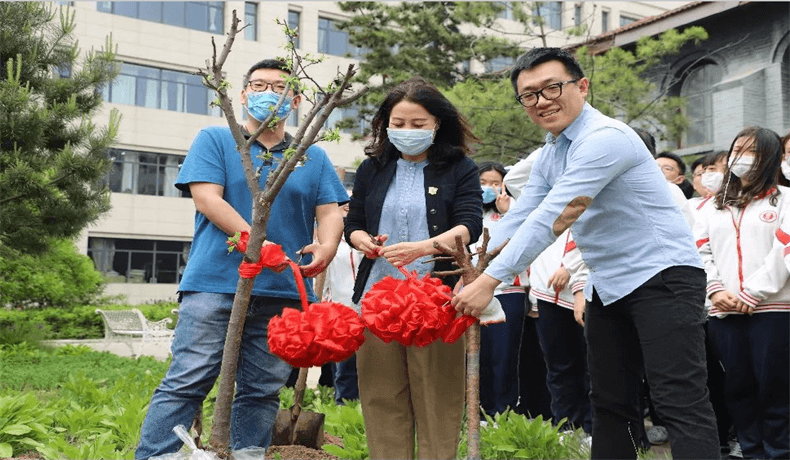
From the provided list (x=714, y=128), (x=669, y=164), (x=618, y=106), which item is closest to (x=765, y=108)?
(x=714, y=128)

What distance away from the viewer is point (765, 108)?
627 inches

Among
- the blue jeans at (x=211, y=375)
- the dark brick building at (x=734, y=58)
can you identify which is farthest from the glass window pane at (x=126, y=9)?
the blue jeans at (x=211, y=375)

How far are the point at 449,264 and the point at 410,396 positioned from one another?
577 mm

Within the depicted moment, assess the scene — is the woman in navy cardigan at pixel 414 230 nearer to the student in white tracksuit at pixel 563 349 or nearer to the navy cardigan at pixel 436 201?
the navy cardigan at pixel 436 201

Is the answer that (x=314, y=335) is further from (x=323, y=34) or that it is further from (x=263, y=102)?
(x=323, y=34)

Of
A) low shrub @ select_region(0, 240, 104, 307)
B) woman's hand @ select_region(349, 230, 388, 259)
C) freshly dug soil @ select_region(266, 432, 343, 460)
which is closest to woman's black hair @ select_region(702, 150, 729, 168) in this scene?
woman's hand @ select_region(349, 230, 388, 259)

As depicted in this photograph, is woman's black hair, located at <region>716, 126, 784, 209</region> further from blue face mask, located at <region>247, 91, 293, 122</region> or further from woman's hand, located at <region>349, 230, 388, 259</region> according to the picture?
blue face mask, located at <region>247, 91, 293, 122</region>

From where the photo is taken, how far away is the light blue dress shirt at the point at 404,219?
11.0 ft

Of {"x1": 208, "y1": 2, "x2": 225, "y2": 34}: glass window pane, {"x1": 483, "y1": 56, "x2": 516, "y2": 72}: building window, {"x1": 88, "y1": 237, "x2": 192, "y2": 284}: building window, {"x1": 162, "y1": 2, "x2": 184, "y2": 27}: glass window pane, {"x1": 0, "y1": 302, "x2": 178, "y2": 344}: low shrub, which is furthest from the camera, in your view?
{"x1": 208, "y1": 2, "x2": 225, "y2": 34}: glass window pane

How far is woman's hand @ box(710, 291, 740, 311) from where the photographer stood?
432 centimetres

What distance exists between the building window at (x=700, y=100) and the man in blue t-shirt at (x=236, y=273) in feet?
51.2

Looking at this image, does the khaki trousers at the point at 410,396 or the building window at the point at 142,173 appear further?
the building window at the point at 142,173

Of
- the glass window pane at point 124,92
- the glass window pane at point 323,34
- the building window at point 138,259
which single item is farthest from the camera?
the glass window pane at point 323,34

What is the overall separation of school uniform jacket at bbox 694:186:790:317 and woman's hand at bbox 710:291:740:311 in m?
0.03
